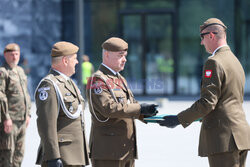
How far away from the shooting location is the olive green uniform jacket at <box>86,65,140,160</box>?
435cm

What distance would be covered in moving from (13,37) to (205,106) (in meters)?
14.3

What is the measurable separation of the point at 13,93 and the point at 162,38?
46.1 ft

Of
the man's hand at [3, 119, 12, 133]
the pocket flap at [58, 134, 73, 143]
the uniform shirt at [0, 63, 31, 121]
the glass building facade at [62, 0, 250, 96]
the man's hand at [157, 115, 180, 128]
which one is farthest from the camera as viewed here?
the glass building facade at [62, 0, 250, 96]

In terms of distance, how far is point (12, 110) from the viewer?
6332 mm

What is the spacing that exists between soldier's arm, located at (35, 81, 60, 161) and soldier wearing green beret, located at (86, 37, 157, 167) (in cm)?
46

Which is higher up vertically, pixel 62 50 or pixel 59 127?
pixel 62 50

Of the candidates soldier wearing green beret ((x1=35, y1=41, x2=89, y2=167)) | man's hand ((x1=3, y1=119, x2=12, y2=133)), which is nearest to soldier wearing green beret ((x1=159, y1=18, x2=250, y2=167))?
soldier wearing green beret ((x1=35, y1=41, x2=89, y2=167))

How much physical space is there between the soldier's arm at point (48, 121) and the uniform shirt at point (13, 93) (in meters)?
2.23

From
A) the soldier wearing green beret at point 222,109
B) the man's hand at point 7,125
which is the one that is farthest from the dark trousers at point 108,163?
the man's hand at point 7,125

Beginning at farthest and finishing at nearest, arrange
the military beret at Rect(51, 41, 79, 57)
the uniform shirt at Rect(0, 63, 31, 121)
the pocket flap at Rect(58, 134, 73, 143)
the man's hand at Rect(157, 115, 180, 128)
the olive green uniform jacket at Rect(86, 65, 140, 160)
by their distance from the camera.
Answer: the uniform shirt at Rect(0, 63, 31, 121), the man's hand at Rect(157, 115, 180, 128), the olive green uniform jacket at Rect(86, 65, 140, 160), the military beret at Rect(51, 41, 79, 57), the pocket flap at Rect(58, 134, 73, 143)

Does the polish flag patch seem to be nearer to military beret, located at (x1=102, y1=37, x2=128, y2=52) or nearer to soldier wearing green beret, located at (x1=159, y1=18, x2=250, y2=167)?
soldier wearing green beret, located at (x1=159, y1=18, x2=250, y2=167)

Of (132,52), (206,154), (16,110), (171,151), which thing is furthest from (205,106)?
(132,52)

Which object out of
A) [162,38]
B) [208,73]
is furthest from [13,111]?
[162,38]

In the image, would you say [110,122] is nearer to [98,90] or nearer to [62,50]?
[98,90]
